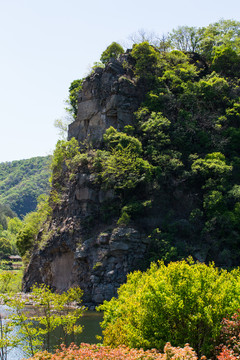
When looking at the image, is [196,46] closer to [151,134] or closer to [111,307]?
[151,134]

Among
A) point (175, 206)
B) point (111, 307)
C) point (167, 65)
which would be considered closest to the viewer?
point (111, 307)

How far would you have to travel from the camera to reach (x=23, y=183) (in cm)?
16675

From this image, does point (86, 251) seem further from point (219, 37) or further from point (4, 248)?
point (4, 248)

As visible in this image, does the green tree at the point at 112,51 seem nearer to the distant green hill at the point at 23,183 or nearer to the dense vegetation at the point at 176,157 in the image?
the dense vegetation at the point at 176,157

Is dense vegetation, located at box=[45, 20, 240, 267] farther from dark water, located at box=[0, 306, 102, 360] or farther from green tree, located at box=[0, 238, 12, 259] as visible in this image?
green tree, located at box=[0, 238, 12, 259]

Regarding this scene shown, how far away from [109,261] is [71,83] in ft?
108

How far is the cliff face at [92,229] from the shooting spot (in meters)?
44.2

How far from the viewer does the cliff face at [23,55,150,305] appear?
44.2 meters

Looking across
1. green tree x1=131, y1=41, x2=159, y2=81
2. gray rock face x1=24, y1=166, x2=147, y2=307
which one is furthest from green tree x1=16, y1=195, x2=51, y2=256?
green tree x1=131, y1=41, x2=159, y2=81

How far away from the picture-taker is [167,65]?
196ft

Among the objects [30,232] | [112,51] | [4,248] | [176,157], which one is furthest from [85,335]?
[4,248]

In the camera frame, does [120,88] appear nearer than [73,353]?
No

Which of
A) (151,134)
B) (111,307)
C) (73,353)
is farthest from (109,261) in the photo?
(73,353)

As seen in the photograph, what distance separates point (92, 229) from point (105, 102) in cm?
1754
